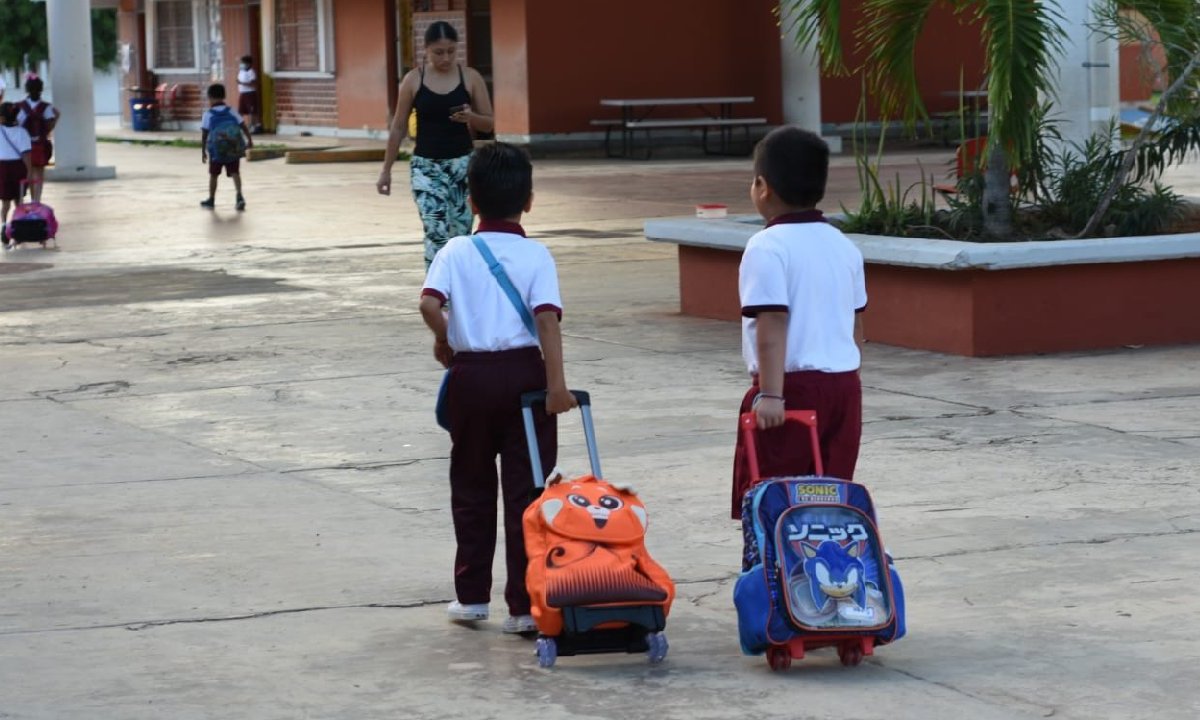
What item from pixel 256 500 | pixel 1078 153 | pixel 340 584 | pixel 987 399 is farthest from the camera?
pixel 1078 153

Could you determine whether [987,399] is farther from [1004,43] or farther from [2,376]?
[2,376]

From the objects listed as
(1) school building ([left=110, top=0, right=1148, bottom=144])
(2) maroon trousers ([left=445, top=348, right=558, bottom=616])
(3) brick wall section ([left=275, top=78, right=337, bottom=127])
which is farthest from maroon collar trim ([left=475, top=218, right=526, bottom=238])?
(3) brick wall section ([left=275, top=78, right=337, bottom=127])

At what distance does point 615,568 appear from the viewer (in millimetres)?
4930

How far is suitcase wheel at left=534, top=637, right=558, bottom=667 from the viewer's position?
5.03 meters

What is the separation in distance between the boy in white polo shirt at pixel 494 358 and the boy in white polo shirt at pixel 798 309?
0.54m

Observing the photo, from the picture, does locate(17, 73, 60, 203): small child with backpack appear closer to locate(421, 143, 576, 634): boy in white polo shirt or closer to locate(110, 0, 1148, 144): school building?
locate(110, 0, 1148, 144): school building

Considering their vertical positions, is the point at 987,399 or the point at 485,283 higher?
the point at 485,283

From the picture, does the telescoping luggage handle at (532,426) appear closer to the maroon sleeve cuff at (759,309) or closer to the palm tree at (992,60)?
the maroon sleeve cuff at (759,309)

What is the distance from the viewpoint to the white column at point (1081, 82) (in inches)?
495

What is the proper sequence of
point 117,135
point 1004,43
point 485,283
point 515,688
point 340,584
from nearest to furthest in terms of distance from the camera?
point 515,688, point 485,283, point 340,584, point 1004,43, point 117,135

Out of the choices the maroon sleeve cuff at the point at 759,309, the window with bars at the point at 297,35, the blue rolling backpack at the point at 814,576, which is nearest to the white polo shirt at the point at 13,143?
the maroon sleeve cuff at the point at 759,309

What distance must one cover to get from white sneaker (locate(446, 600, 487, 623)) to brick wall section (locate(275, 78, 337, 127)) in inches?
1322

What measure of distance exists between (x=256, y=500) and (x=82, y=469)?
999 millimetres

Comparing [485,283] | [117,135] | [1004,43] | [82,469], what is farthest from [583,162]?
[485,283]
